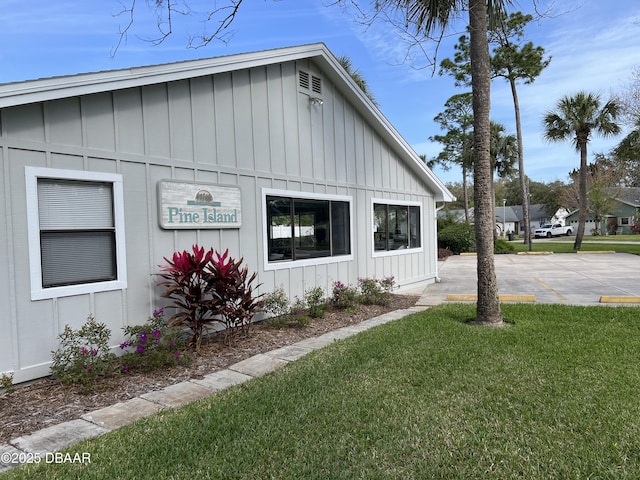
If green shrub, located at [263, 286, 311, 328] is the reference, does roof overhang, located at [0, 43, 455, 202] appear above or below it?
above

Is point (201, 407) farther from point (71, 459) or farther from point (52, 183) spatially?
point (52, 183)

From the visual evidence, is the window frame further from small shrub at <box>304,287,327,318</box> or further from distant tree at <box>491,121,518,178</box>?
distant tree at <box>491,121,518,178</box>

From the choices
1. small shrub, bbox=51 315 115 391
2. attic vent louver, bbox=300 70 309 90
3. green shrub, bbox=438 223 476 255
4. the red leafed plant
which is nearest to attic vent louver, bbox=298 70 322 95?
attic vent louver, bbox=300 70 309 90

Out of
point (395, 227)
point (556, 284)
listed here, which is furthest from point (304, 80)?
point (556, 284)

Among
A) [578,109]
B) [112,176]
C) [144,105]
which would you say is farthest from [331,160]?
[578,109]

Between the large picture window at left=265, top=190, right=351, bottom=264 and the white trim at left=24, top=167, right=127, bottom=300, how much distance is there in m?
2.54

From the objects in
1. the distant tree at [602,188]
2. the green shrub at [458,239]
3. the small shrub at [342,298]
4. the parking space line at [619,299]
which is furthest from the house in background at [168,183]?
the distant tree at [602,188]

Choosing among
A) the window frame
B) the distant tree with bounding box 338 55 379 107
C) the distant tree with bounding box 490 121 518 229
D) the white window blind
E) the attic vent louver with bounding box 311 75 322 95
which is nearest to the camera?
the white window blind

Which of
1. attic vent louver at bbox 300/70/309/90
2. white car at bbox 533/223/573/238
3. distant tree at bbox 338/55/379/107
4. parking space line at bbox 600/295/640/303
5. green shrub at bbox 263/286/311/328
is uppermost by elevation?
distant tree at bbox 338/55/379/107

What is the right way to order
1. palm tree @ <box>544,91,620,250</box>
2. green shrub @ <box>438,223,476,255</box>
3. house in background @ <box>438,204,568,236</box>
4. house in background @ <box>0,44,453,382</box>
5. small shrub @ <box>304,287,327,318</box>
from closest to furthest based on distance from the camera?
house in background @ <box>0,44,453,382</box>, small shrub @ <box>304,287,327,318</box>, palm tree @ <box>544,91,620,250</box>, green shrub @ <box>438,223,476,255</box>, house in background @ <box>438,204,568,236</box>

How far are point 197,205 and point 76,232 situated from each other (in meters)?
1.64

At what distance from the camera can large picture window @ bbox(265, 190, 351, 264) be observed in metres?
7.07

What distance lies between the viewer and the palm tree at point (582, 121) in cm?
2073

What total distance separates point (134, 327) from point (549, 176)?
8115cm
